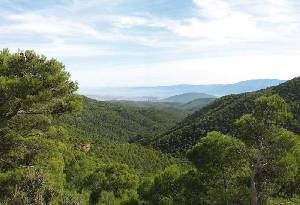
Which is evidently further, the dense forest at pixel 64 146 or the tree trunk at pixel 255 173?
the tree trunk at pixel 255 173

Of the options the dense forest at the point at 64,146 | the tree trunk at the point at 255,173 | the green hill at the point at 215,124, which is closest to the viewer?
the dense forest at the point at 64,146

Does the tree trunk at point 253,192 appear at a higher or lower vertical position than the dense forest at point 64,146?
lower

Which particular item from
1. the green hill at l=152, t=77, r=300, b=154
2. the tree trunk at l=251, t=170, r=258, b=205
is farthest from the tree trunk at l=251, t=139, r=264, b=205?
the green hill at l=152, t=77, r=300, b=154

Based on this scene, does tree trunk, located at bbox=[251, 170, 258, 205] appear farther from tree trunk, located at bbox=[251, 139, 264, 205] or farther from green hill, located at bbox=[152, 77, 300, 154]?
green hill, located at bbox=[152, 77, 300, 154]

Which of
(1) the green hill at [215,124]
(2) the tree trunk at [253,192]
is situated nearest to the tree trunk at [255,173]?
(2) the tree trunk at [253,192]

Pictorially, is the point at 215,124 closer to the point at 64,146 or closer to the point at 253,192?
the point at 253,192

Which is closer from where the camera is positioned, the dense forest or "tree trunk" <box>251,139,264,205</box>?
the dense forest

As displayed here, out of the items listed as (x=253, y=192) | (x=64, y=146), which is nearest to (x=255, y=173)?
(x=253, y=192)

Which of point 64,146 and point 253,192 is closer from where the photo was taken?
point 253,192

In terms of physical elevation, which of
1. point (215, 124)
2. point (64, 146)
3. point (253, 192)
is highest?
point (64, 146)

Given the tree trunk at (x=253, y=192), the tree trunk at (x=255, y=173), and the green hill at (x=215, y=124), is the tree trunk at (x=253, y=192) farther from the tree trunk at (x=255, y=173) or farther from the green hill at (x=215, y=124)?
the green hill at (x=215, y=124)

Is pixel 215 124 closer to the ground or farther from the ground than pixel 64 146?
closer to the ground

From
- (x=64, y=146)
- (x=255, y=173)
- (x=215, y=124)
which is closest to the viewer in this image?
(x=255, y=173)

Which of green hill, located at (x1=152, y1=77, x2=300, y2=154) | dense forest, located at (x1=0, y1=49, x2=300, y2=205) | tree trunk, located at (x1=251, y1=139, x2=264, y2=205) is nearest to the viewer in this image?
dense forest, located at (x1=0, y1=49, x2=300, y2=205)
